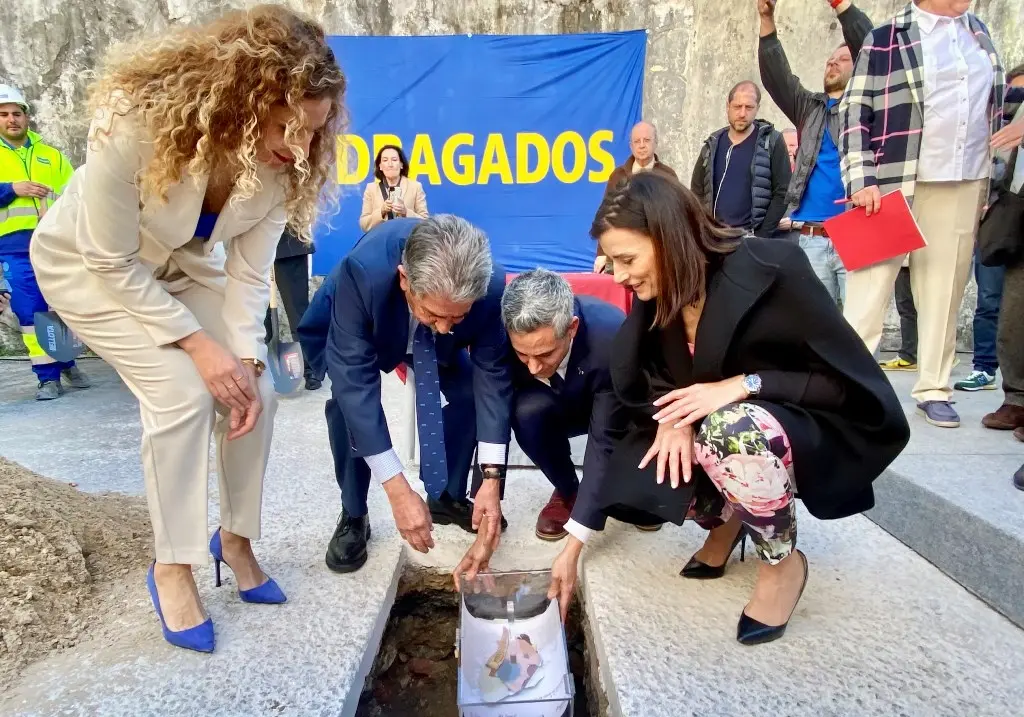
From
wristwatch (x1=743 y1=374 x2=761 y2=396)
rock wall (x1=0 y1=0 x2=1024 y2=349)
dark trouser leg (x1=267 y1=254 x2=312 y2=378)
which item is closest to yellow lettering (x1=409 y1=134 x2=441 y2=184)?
rock wall (x1=0 y1=0 x2=1024 y2=349)

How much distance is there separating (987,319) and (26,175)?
5249mm

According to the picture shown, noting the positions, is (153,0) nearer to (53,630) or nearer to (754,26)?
(754,26)

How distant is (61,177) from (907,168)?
4425mm

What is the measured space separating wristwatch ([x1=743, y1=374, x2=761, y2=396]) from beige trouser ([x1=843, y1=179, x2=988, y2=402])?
54.5 inches

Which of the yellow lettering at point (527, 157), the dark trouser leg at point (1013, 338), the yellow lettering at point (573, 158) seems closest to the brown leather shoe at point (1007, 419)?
the dark trouser leg at point (1013, 338)

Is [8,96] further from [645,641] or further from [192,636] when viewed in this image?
[645,641]

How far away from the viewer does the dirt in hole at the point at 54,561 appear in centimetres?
151

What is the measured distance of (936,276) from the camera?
254cm

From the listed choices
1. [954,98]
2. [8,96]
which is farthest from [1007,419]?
[8,96]

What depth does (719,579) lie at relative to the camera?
180 centimetres

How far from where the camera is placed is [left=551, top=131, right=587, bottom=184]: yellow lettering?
4887 mm

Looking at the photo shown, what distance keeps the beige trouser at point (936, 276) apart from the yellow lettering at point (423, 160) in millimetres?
3215

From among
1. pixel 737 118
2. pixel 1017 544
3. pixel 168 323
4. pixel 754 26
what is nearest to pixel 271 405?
pixel 168 323

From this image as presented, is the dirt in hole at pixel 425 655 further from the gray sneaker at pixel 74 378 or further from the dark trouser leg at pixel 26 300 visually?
the gray sneaker at pixel 74 378
